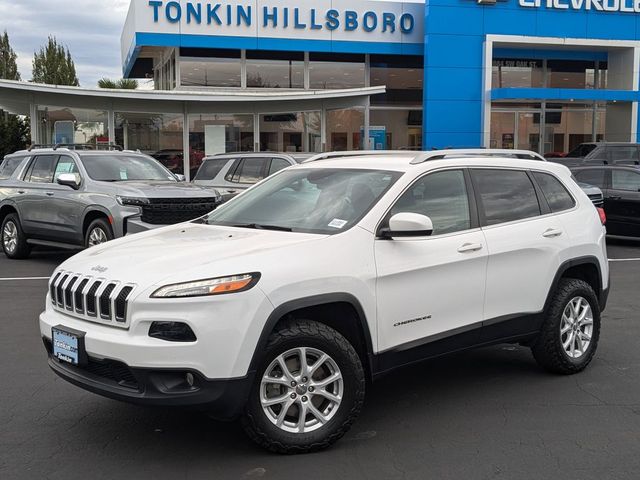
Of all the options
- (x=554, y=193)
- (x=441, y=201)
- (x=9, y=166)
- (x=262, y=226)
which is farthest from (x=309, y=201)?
(x=9, y=166)

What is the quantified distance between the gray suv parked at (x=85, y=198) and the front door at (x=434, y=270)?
238 inches

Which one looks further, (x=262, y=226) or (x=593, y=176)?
(x=593, y=176)

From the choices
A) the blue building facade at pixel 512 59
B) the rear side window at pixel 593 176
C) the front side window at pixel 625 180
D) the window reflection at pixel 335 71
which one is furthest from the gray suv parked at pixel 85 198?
the window reflection at pixel 335 71

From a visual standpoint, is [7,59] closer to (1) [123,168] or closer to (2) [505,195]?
(1) [123,168]

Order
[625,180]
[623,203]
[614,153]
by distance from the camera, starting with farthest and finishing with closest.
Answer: [614,153]
[625,180]
[623,203]

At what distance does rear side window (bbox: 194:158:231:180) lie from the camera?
1318 cm

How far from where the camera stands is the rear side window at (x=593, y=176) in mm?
13635

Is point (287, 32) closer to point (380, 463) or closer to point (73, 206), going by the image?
point (73, 206)

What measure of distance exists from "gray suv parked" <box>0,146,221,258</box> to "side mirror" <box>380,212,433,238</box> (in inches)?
251

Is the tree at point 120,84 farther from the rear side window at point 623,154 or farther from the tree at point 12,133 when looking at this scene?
the rear side window at point 623,154

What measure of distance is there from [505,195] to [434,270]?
3.66 feet

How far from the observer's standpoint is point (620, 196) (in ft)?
43.3

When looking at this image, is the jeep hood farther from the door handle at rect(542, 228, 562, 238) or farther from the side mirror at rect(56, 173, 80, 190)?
the side mirror at rect(56, 173, 80, 190)

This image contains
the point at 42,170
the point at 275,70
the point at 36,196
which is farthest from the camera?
the point at 275,70
